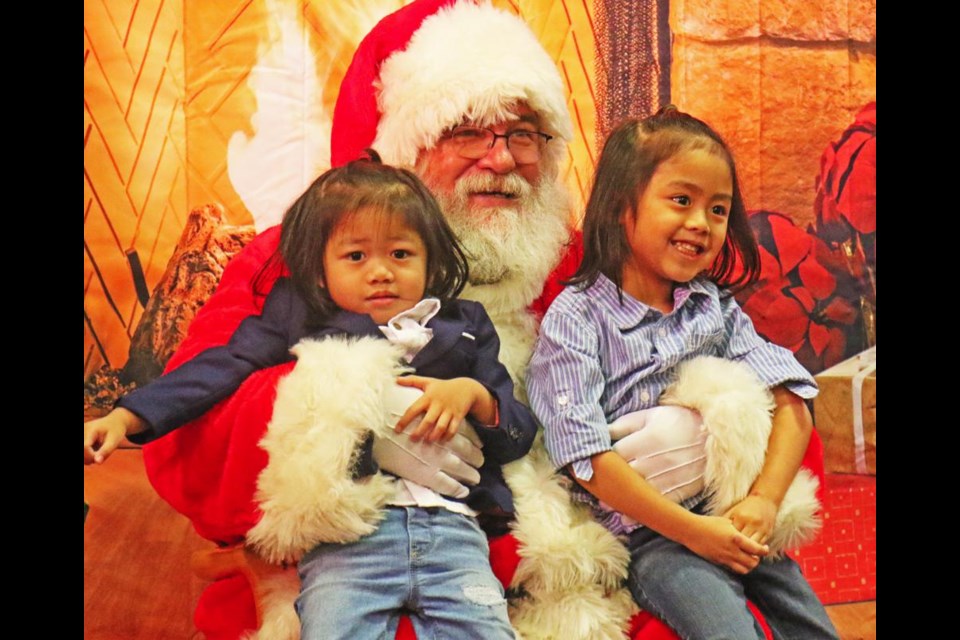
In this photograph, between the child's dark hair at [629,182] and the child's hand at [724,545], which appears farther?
the child's dark hair at [629,182]

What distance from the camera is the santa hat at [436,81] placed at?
2.09 metres

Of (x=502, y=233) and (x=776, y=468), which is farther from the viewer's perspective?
(x=502, y=233)

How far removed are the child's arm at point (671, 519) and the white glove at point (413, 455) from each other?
0.27m

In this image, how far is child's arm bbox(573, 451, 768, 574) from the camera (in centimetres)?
168

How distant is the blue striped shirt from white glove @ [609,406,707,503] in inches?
1.5

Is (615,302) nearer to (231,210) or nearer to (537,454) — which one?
(537,454)

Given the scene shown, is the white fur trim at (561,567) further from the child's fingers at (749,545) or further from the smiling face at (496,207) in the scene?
the smiling face at (496,207)

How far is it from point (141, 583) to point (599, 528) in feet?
4.16

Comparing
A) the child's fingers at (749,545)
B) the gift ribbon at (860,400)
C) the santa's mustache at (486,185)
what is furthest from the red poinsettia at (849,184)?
the child's fingers at (749,545)

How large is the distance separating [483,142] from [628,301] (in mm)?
513

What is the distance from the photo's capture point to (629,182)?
1.91 metres

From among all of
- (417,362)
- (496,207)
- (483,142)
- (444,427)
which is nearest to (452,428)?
(444,427)

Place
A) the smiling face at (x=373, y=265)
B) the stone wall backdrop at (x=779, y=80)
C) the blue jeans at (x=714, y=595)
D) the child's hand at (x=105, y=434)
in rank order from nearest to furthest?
the child's hand at (x=105, y=434) < the blue jeans at (x=714, y=595) < the smiling face at (x=373, y=265) < the stone wall backdrop at (x=779, y=80)

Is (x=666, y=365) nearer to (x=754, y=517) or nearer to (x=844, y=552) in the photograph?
(x=754, y=517)
